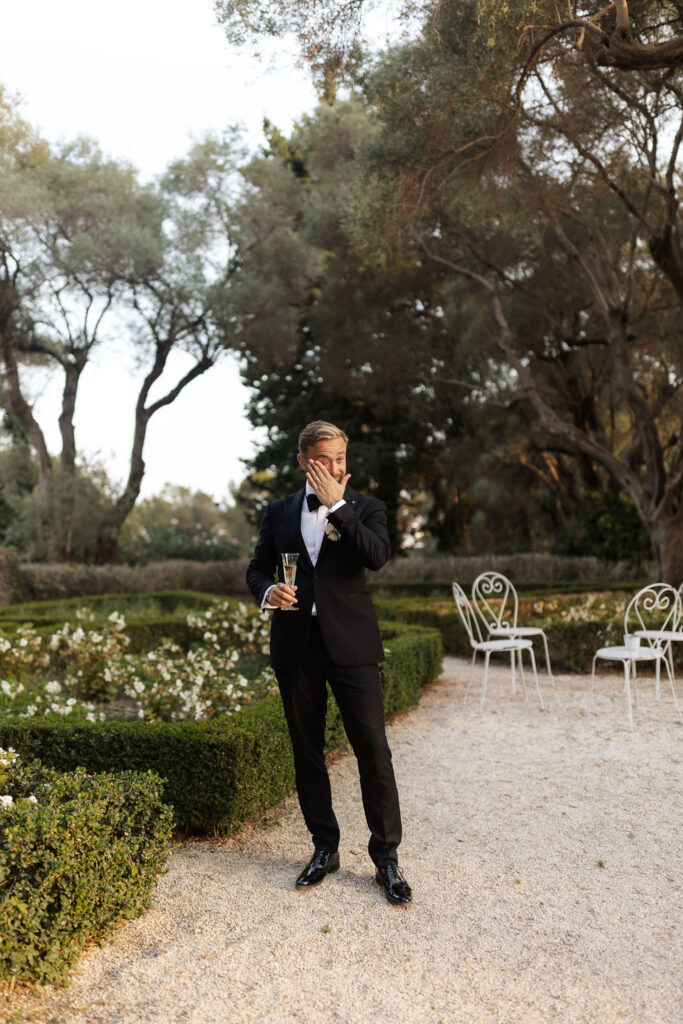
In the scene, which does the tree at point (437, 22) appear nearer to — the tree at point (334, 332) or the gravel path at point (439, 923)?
the gravel path at point (439, 923)

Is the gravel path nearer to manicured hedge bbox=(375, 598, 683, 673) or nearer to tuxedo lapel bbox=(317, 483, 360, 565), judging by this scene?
tuxedo lapel bbox=(317, 483, 360, 565)

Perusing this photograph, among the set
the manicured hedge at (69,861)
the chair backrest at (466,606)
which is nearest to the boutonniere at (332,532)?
the manicured hedge at (69,861)

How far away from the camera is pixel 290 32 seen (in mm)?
7016

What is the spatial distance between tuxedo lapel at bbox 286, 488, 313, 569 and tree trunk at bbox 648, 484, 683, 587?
9.59 m

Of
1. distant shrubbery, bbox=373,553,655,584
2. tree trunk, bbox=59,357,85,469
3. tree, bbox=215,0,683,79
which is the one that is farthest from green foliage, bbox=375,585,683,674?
tree trunk, bbox=59,357,85,469

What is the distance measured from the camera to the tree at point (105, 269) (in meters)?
18.0

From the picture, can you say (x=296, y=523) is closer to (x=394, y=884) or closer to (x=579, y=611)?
(x=394, y=884)

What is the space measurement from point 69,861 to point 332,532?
52.6 inches

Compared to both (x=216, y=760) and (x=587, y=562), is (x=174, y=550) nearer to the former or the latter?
(x=587, y=562)

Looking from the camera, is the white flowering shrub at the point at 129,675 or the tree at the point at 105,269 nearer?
the white flowering shrub at the point at 129,675

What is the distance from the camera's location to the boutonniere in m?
2.92

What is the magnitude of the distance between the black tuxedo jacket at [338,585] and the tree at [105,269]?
633 inches

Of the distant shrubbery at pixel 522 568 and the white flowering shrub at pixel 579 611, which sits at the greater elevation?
the distant shrubbery at pixel 522 568

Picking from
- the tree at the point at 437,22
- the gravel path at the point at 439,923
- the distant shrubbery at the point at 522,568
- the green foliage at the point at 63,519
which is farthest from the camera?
the green foliage at the point at 63,519
